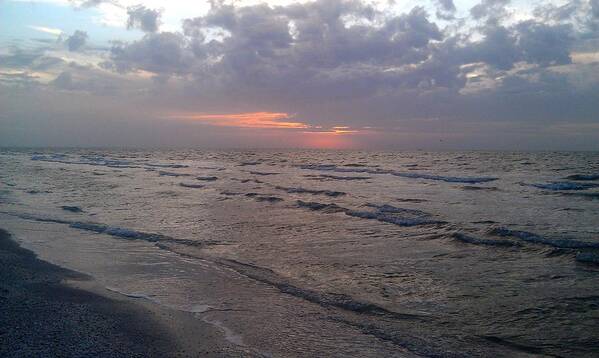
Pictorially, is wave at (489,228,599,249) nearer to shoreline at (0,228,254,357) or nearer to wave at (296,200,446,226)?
wave at (296,200,446,226)

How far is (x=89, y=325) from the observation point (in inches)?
251

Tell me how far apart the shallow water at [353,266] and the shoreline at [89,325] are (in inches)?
15.9

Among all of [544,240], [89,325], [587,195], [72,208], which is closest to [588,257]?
[544,240]

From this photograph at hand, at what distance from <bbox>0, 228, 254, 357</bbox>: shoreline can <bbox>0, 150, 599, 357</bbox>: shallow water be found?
1.32ft

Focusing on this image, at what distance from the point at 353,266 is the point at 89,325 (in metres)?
5.83

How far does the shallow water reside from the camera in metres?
6.32

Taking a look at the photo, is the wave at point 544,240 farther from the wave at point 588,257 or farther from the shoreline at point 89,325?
the shoreline at point 89,325

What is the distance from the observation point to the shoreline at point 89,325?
5.52 metres

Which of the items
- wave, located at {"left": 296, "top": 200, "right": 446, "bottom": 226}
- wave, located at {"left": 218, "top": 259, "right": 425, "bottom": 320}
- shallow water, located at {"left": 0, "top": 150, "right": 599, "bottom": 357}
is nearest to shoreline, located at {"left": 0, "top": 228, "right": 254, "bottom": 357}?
shallow water, located at {"left": 0, "top": 150, "right": 599, "bottom": 357}

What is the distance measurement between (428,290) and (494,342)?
232 centimetres

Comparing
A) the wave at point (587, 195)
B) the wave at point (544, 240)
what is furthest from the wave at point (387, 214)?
the wave at point (587, 195)

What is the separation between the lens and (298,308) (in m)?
7.36

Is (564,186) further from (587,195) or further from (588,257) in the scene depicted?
(588,257)

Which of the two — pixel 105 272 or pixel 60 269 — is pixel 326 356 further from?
pixel 60 269
